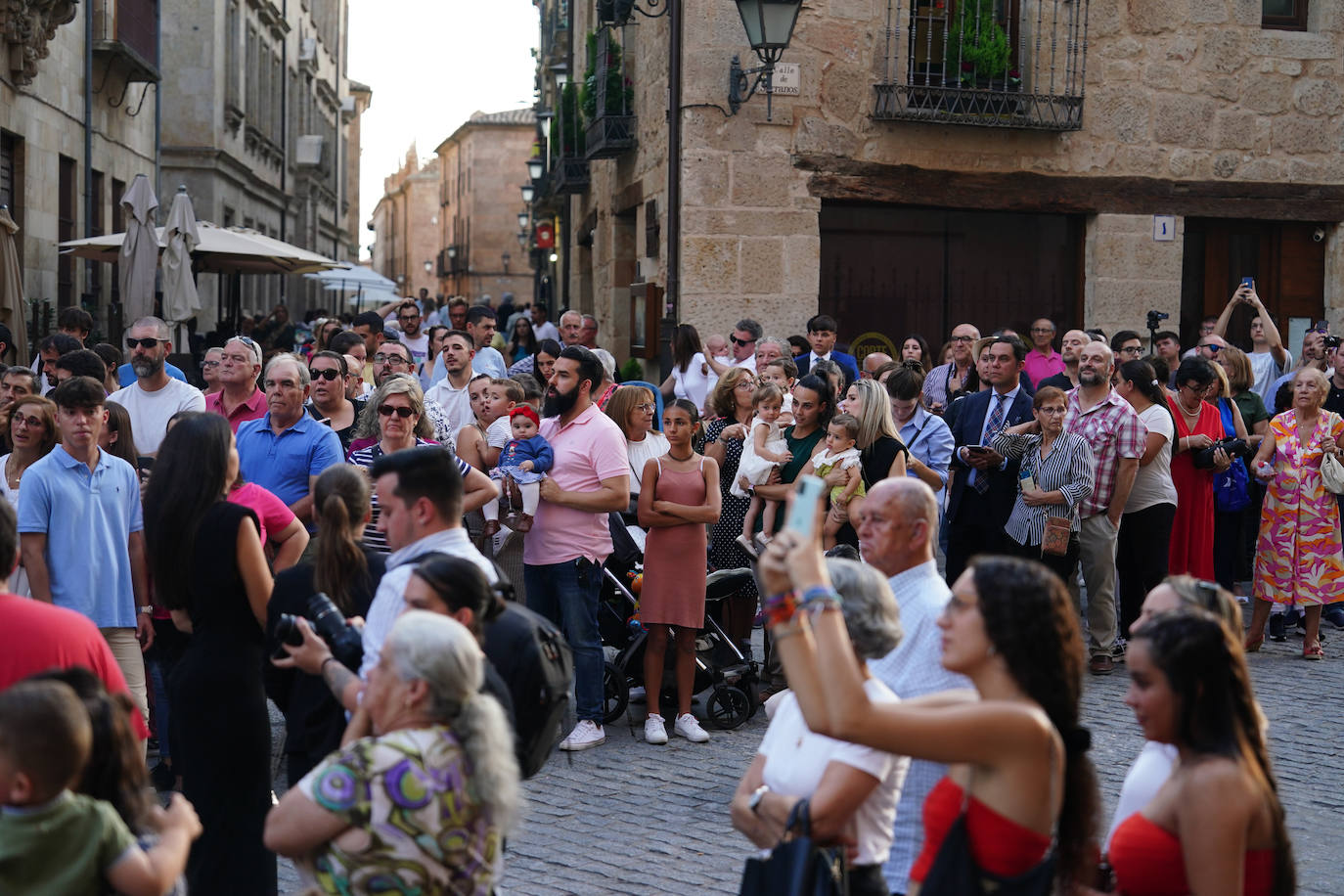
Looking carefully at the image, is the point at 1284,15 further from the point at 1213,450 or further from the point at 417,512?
the point at 417,512

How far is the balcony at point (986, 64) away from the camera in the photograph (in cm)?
1323

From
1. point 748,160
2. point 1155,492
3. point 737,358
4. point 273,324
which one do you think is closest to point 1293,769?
point 1155,492

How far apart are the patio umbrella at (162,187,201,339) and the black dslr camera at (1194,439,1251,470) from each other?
363 inches

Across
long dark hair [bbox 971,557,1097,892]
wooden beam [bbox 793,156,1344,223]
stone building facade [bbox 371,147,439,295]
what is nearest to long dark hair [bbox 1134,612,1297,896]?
long dark hair [bbox 971,557,1097,892]

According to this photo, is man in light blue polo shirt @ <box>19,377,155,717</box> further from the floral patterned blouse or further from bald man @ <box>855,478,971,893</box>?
bald man @ <box>855,478,971,893</box>

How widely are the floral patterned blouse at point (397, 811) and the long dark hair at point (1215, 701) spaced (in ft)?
4.81

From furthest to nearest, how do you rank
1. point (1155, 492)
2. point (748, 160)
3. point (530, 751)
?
point (748, 160)
point (1155, 492)
point (530, 751)

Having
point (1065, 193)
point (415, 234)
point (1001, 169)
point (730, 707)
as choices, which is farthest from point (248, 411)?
point (415, 234)

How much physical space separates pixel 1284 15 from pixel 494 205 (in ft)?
186

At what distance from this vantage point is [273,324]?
21172 millimetres

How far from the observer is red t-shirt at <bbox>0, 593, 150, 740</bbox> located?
3.48m

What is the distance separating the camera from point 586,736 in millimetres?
7074

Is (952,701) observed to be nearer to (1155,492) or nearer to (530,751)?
(530,751)

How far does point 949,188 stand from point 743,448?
641 centimetres
